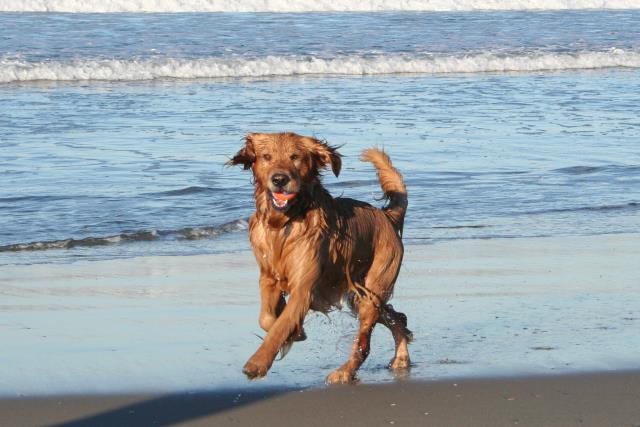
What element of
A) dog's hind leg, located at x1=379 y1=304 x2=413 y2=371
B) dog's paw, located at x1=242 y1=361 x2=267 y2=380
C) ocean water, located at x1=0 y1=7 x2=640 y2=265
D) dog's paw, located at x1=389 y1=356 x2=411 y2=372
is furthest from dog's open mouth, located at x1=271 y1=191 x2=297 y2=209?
ocean water, located at x1=0 y1=7 x2=640 y2=265

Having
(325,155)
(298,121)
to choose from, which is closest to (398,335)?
(325,155)

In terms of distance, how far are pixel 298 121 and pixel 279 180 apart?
28.3 feet

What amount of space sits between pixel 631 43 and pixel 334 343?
19.4 m

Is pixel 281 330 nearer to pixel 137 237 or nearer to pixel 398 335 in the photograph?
pixel 398 335

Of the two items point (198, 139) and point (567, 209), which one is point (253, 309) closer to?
point (567, 209)

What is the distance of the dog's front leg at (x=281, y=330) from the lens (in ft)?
15.0

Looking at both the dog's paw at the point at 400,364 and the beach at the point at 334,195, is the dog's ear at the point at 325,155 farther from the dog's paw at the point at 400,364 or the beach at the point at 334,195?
the dog's paw at the point at 400,364

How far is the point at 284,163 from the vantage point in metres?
4.81

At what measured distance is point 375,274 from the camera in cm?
543

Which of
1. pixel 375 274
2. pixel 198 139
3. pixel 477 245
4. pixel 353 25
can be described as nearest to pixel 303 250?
pixel 375 274

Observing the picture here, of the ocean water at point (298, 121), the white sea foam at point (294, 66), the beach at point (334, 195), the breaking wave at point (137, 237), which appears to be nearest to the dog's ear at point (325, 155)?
the beach at point (334, 195)

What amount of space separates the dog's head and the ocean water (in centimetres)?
305

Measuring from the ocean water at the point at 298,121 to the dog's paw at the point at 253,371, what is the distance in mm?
3326

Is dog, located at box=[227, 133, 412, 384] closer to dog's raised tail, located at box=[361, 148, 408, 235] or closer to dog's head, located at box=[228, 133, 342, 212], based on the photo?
dog's head, located at box=[228, 133, 342, 212]
